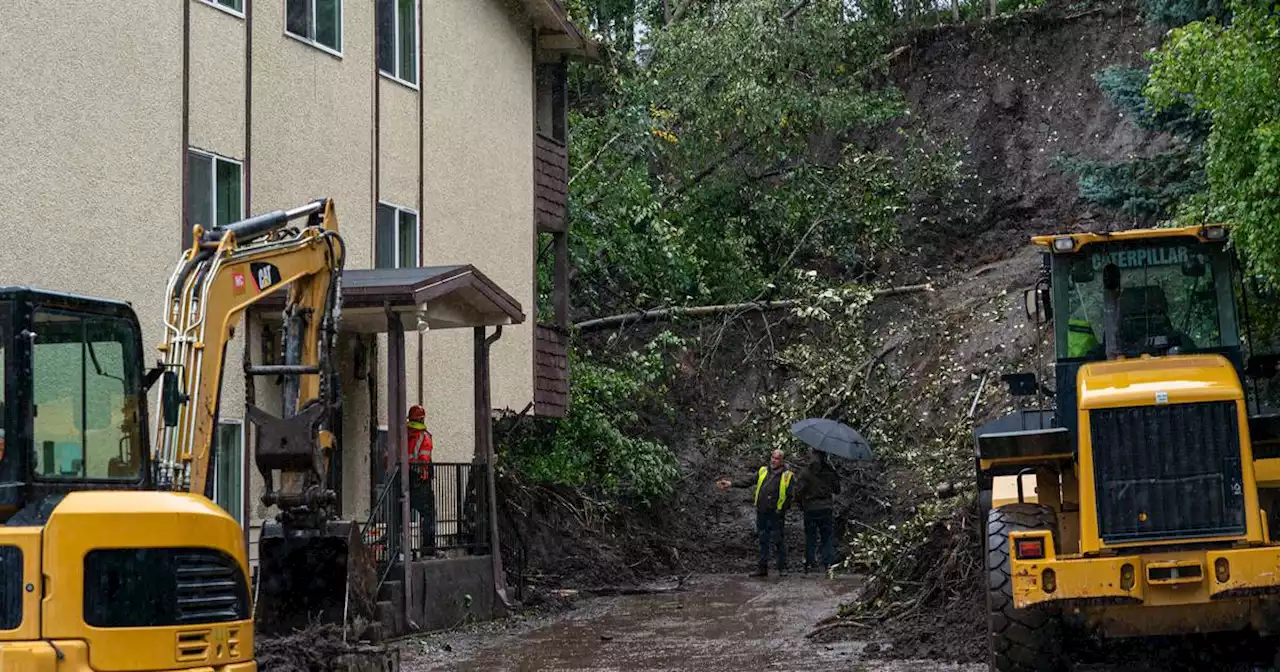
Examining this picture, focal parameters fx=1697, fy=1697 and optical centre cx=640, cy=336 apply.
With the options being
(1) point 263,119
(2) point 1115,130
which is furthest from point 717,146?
(1) point 263,119

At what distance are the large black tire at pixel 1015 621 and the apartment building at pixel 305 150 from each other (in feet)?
28.1

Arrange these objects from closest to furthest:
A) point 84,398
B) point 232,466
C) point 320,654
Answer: point 84,398 < point 320,654 < point 232,466

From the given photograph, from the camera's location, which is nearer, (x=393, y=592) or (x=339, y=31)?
(x=393, y=592)

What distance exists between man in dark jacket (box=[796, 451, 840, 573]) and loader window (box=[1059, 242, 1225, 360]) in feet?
45.1

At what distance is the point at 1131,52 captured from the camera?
1535 inches

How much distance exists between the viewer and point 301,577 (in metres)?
13.2

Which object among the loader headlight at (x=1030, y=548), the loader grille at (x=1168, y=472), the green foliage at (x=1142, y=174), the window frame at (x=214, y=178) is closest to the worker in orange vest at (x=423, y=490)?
the window frame at (x=214, y=178)

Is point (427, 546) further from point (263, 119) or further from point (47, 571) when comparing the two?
point (47, 571)

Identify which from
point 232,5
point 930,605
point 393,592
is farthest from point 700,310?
point 930,605

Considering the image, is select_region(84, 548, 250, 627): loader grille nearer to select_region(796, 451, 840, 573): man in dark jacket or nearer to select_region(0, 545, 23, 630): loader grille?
select_region(0, 545, 23, 630): loader grille

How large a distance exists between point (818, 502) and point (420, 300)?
10.0 metres

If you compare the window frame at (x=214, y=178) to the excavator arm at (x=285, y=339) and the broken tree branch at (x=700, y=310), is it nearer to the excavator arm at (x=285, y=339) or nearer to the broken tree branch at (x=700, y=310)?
the excavator arm at (x=285, y=339)

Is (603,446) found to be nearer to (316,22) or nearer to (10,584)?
(316,22)

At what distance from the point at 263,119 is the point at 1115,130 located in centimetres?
2405
